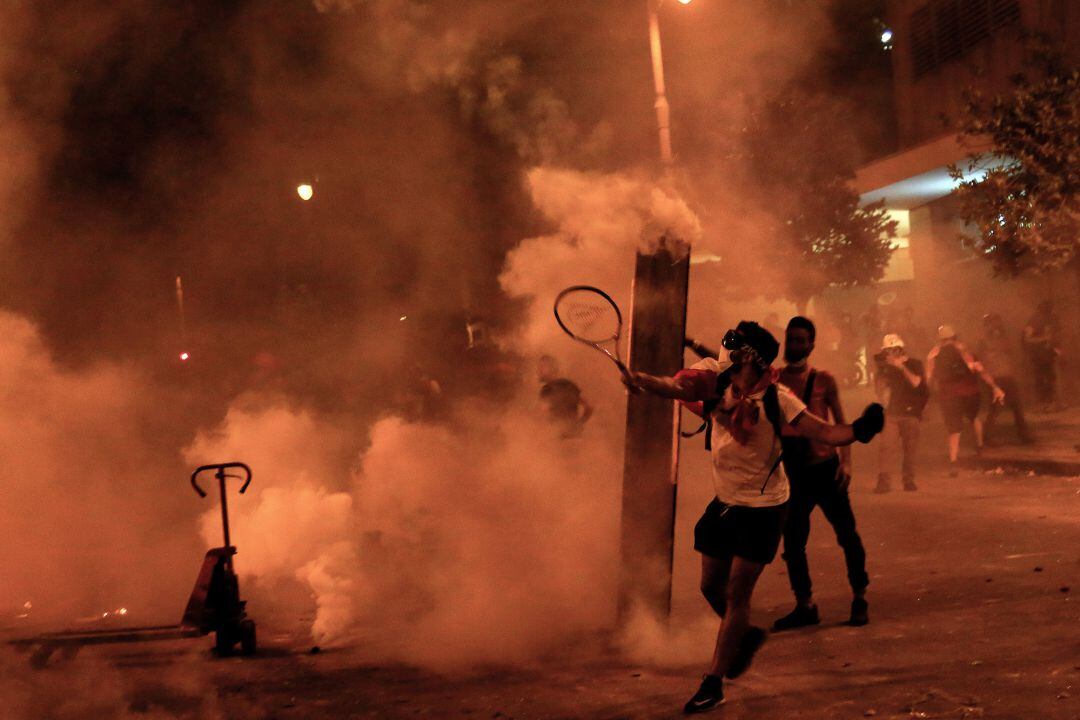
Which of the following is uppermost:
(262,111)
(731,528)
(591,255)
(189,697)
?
(262,111)

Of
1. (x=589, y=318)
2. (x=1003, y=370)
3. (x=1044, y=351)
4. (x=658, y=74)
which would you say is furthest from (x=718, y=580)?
(x=1044, y=351)

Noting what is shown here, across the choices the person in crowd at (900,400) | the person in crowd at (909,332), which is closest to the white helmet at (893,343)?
the person in crowd at (900,400)

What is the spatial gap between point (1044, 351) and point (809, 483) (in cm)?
1074

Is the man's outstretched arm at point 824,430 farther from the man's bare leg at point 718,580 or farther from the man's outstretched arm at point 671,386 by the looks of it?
the man's bare leg at point 718,580

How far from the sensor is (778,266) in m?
19.3

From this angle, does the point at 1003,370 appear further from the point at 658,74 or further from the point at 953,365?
the point at 658,74

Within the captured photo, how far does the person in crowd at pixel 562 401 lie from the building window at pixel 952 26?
41.4 ft

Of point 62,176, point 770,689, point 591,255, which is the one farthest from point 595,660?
point 62,176

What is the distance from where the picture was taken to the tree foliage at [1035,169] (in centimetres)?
1029

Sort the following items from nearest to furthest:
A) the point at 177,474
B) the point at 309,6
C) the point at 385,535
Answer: the point at 385,535 < the point at 309,6 < the point at 177,474

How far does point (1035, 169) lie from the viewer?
10.5 metres

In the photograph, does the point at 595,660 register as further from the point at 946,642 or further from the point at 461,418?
the point at 461,418

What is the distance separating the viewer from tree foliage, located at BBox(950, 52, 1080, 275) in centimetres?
1029

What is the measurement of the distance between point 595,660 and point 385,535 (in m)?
2.63
